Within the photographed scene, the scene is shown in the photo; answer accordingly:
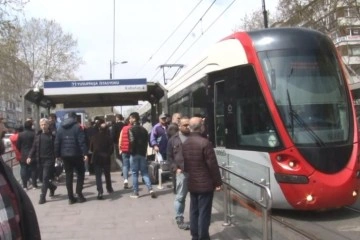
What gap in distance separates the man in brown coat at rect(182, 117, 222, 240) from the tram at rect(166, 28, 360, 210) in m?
0.94

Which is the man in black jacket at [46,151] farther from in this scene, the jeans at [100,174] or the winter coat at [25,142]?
the winter coat at [25,142]

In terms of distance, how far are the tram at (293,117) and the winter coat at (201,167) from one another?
3.04 feet

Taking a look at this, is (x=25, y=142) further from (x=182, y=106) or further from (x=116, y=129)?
(x=182, y=106)

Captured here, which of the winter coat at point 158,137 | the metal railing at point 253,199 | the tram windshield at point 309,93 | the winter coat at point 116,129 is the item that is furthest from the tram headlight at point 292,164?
the winter coat at point 116,129

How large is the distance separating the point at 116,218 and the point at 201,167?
2863 mm

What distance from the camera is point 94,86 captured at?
13906 mm

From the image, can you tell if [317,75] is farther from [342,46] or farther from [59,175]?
[342,46]

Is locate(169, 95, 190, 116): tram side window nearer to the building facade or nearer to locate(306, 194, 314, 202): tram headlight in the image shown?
locate(306, 194, 314, 202): tram headlight

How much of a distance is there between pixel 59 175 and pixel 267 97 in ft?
24.7

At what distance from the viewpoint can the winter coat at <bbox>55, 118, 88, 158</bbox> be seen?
33.7 ft

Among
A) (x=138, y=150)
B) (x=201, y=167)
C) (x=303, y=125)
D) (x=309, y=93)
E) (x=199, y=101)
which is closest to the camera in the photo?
(x=201, y=167)

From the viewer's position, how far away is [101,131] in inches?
452

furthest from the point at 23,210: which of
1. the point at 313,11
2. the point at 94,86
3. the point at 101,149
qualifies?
the point at 313,11

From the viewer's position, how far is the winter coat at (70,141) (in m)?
10.3
